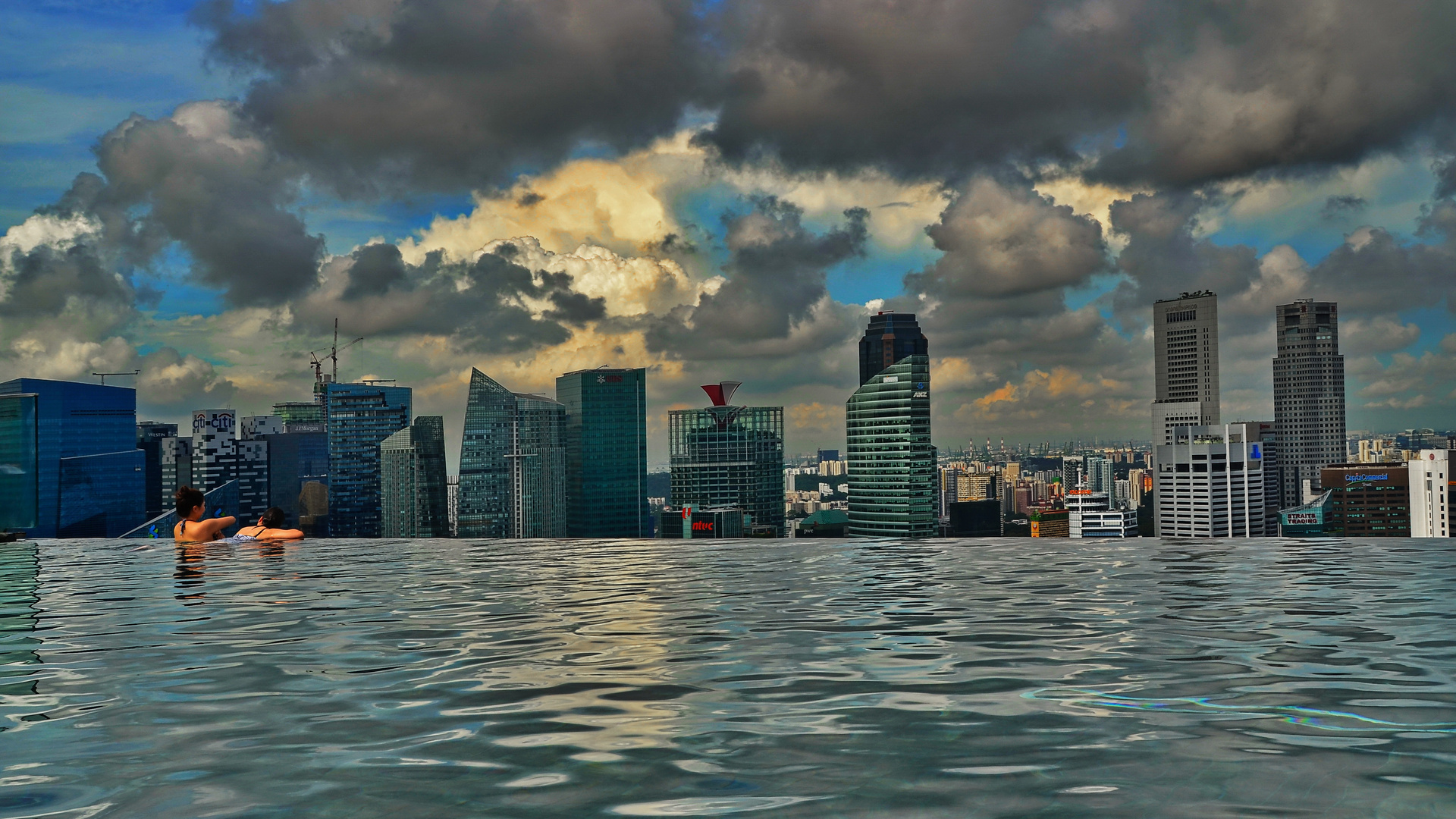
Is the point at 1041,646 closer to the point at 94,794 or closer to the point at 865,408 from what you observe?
the point at 94,794

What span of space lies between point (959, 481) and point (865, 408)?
37.0 meters

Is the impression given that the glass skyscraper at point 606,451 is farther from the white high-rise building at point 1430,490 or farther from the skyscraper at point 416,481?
the white high-rise building at point 1430,490

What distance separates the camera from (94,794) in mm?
5340

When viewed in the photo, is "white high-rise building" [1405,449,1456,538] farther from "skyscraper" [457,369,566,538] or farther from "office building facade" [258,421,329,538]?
"office building facade" [258,421,329,538]

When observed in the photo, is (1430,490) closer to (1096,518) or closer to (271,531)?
(1096,518)

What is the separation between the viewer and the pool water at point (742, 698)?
525cm

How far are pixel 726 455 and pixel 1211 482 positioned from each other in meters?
77.3

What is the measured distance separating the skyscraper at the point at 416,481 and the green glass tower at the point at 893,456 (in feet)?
223

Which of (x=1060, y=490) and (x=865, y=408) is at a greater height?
(x=865, y=408)

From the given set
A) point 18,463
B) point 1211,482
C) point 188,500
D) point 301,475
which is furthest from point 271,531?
point 301,475

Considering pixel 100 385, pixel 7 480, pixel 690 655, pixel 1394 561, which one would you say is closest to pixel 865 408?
pixel 100 385

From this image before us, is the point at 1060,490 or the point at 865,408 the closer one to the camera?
the point at 865,408

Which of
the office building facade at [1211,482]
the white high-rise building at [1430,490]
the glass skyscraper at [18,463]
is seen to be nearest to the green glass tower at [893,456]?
the office building facade at [1211,482]

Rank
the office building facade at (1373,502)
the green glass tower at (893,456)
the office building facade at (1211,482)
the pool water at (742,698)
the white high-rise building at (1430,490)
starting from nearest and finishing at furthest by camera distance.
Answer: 1. the pool water at (742,698)
2. the white high-rise building at (1430,490)
3. the office building facade at (1373,502)
4. the office building facade at (1211,482)
5. the green glass tower at (893,456)
